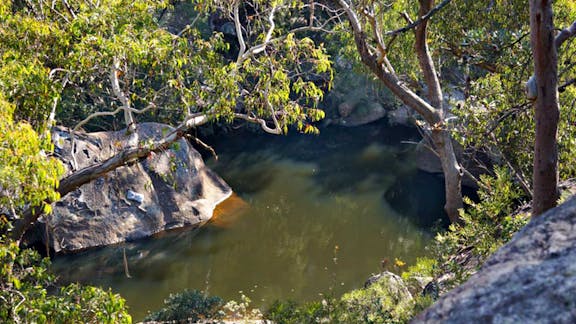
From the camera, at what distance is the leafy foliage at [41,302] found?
20.7ft

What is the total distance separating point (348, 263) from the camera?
538 inches

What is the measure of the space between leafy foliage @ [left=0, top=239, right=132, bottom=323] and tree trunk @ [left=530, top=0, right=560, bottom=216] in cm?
460

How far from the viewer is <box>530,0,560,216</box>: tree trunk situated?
17.3 feet

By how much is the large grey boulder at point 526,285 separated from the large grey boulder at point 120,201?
11632 mm

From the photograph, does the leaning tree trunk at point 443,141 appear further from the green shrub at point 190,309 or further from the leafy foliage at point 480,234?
the green shrub at point 190,309

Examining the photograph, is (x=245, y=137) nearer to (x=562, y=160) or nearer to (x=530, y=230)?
(x=562, y=160)

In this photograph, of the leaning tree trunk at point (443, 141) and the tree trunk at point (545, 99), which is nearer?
the tree trunk at point (545, 99)

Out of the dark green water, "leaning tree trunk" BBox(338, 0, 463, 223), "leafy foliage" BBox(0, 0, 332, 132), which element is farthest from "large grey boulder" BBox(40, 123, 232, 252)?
"leaning tree trunk" BBox(338, 0, 463, 223)

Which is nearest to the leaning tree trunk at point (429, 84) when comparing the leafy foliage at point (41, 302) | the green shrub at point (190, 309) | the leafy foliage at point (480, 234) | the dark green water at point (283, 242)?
the leafy foliage at point (480, 234)

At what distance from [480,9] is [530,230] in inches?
371

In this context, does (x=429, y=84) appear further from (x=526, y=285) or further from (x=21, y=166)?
(x=526, y=285)

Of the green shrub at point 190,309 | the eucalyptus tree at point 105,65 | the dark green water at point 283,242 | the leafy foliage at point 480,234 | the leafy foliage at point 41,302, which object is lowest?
the dark green water at point 283,242

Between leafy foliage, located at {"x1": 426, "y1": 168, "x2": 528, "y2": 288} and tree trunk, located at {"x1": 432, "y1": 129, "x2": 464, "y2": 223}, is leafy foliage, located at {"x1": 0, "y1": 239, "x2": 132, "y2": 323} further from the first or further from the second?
tree trunk, located at {"x1": 432, "y1": 129, "x2": 464, "y2": 223}

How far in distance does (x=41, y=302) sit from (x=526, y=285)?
210 inches
